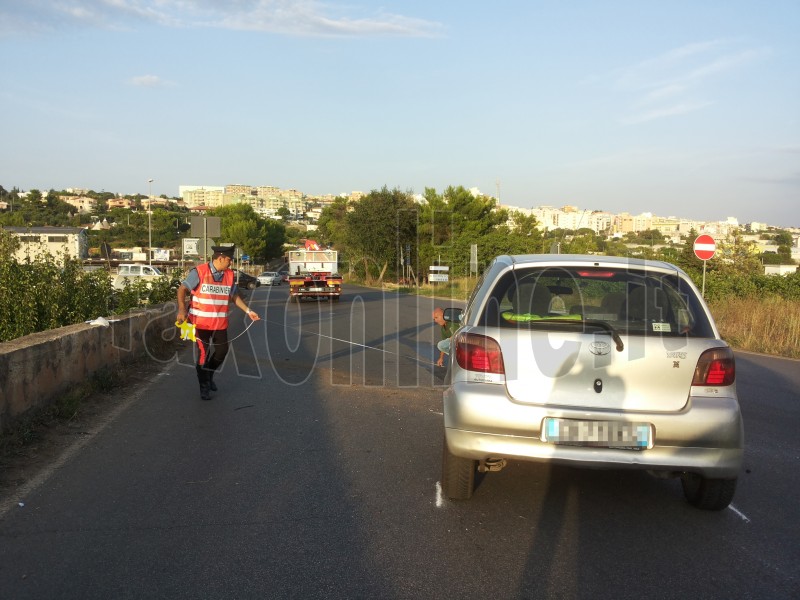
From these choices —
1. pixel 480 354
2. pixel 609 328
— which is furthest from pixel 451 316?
pixel 609 328

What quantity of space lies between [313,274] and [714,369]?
87.2 ft

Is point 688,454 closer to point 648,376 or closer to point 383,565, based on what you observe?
point 648,376

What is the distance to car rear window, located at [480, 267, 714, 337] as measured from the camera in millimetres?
4461

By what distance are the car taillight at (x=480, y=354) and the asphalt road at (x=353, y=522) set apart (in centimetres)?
97

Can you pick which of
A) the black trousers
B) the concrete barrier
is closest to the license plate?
the concrete barrier

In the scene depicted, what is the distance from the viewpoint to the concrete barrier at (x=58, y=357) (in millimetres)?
5762

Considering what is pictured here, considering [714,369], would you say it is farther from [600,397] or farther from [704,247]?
[704,247]

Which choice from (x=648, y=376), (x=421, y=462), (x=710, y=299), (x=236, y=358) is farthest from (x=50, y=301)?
(x=710, y=299)

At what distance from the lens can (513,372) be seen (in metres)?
4.30

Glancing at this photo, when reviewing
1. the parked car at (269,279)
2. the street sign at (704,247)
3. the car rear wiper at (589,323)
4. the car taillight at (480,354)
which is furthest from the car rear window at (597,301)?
the parked car at (269,279)

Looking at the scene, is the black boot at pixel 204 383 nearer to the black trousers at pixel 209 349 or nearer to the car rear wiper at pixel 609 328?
the black trousers at pixel 209 349

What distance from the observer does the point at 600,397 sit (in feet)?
13.8

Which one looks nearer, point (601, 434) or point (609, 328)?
point (601, 434)

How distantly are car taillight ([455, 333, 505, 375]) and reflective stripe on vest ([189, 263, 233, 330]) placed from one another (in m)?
4.39
